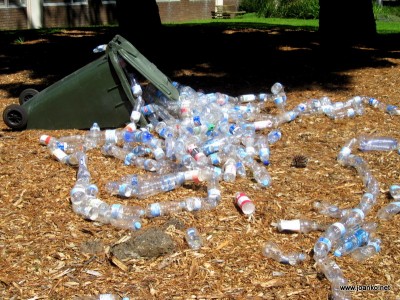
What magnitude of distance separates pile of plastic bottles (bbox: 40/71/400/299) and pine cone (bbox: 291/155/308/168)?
0.85 ft

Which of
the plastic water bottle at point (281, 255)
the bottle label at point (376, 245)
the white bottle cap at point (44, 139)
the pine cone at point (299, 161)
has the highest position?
the white bottle cap at point (44, 139)

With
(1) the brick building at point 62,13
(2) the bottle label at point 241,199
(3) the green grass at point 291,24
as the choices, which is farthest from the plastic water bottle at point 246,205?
(1) the brick building at point 62,13

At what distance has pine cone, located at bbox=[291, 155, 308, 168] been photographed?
5.20 meters

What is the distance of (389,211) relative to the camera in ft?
14.3

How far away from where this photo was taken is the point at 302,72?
862cm

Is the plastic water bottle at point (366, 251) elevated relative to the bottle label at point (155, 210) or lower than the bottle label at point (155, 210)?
lower

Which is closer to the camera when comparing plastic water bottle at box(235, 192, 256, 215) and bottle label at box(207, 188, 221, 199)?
plastic water bottle at box(235, 192, 256, 215)

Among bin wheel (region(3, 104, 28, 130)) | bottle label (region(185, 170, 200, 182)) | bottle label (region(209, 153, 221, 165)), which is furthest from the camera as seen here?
bin wheel (region(3, 104, 28, 130))

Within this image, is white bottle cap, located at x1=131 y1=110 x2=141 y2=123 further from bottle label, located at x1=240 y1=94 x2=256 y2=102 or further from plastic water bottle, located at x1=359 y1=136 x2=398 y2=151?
plastic water bottle, located at x1=359 y1=136 x2=398 y2=151

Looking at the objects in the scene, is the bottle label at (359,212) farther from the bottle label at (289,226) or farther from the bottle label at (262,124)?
the bottle label at (262,124)

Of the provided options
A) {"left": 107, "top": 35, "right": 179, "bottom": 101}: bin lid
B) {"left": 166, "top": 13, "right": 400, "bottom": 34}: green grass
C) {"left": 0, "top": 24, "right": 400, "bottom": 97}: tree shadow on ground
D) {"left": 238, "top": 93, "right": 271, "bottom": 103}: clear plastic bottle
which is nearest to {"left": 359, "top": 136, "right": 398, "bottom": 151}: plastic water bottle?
{"left": 238, "top": 93, "right": 271, "bottom": 103}: clear plastic bottle

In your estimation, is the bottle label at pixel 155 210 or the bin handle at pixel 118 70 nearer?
the bottle label at pixel 155 210

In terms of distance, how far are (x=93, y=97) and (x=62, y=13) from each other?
1984cm

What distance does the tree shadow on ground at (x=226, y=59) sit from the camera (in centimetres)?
823
